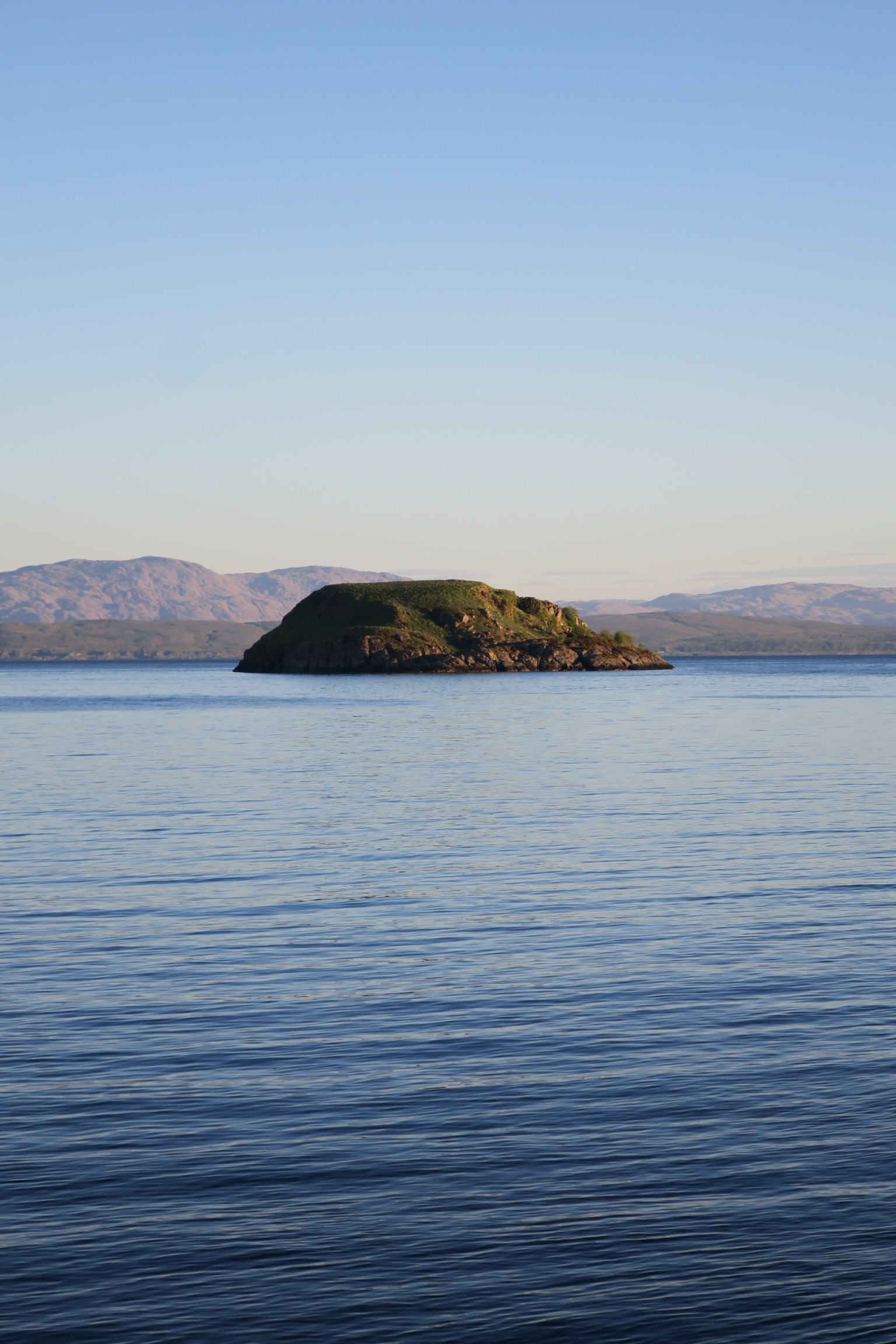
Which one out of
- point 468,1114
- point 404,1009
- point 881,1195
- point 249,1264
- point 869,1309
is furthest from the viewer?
point 404,1009

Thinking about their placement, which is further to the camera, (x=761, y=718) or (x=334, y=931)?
(x=761, y=718)

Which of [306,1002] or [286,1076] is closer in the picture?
[286,1076]

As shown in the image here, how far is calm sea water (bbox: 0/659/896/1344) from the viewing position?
460 inches

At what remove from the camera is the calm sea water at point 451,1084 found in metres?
11.7

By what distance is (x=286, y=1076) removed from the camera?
704 inches

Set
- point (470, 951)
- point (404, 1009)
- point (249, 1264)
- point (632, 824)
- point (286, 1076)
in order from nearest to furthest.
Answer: point (249, 1264)
point (286, 1076)
point (404, 1009)
point (470, 951)
point (632, 824)

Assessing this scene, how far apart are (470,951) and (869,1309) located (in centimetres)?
1517

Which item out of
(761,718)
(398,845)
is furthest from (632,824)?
(761,718)

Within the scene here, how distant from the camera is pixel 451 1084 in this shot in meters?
17.5

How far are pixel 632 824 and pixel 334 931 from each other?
19.5 metres

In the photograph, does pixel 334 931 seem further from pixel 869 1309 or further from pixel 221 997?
pixel 869 1309

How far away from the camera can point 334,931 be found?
28312 mm

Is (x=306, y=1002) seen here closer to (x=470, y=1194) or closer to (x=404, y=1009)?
(x=404, y=1009)

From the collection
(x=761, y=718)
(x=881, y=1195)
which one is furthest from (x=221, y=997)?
(x=761, y=718)
